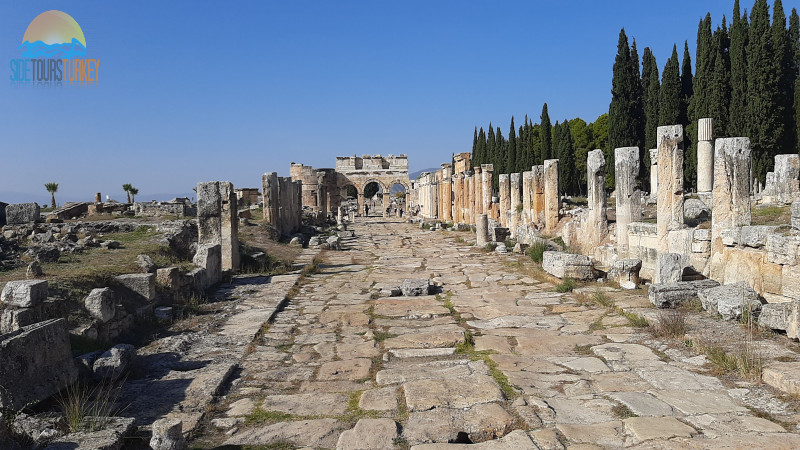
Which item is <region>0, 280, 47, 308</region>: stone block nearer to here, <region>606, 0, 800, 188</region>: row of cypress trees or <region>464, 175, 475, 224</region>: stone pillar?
<region>464, 175, 475, 224</region>: stone pillar

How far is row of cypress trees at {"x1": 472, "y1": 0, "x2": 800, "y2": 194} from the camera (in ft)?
82.3

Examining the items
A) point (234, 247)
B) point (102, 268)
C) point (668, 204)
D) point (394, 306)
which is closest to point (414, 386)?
Answer: point (394, 306)

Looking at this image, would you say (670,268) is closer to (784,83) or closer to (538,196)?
(538,196)

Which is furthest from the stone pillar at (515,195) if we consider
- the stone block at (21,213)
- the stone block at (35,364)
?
the stone block at (35,364)

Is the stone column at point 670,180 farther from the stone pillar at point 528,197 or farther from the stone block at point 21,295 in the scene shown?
the stone block at point 21,295

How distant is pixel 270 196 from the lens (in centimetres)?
1905

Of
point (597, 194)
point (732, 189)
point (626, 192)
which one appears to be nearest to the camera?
point (732, 189)

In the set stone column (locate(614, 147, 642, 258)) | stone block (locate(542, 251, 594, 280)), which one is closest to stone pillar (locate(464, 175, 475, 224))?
stone column (locate(614, 147, 642, 258))

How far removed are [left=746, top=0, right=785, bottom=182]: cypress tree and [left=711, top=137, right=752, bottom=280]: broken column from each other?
65.5ft

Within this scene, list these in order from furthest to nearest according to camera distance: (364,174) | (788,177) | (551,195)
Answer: (364,174), (788,177), (551,195)

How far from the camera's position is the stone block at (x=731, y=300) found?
239 inches

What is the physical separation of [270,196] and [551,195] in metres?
8.95

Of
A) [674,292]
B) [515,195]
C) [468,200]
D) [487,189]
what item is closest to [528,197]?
[515,195]

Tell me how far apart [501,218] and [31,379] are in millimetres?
17993
